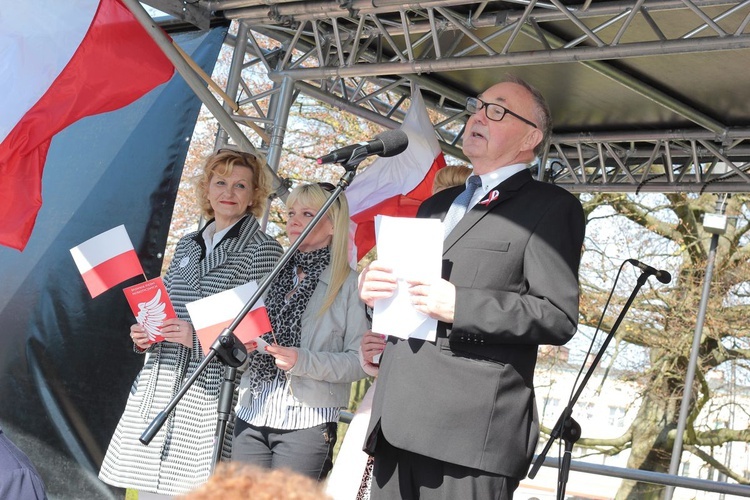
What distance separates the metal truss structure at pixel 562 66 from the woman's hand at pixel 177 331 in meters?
1.98

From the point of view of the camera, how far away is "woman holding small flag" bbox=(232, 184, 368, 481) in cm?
342

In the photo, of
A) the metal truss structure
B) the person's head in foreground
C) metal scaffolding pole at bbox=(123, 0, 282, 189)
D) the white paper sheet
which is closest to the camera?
the person's head in foreground

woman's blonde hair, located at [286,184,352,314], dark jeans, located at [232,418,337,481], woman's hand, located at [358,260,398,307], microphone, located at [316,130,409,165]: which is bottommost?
dark jeans, located at [232,418,337,481]

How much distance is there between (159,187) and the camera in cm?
483

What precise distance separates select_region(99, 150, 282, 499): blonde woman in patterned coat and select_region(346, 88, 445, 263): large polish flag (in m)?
1.46

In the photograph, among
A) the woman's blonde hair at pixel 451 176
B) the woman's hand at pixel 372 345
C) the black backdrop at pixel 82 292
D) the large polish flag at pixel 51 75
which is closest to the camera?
the woman's hand at pixel 372 345

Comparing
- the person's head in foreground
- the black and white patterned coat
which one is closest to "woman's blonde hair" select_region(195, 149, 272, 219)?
the black and white patterned coat

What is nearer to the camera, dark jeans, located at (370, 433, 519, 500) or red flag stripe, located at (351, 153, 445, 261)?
dark jeans, located at (370, 433, 519, 500)

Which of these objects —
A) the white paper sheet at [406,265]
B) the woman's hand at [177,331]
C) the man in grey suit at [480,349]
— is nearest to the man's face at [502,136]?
the man in grey suit at [480,349]

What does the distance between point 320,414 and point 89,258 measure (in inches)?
43.4

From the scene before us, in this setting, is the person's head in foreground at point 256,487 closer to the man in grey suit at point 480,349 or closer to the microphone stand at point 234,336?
the man in grey suit at point 480,349

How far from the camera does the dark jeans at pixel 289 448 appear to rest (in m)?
3.40

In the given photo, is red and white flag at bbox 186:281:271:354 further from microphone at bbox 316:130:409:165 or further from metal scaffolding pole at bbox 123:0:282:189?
metal scaffolding pole at bbox 123:0:282:189

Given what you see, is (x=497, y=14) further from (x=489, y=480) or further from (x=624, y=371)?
(x=624, y=371)
